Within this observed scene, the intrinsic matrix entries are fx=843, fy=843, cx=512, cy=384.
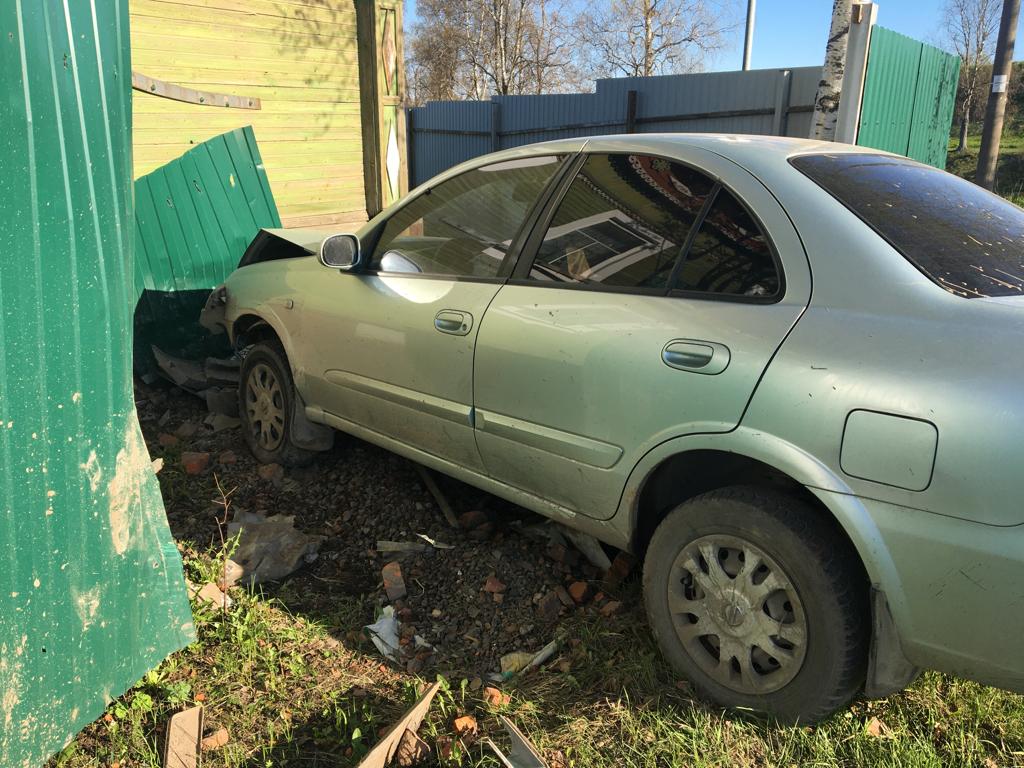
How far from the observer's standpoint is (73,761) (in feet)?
7.93

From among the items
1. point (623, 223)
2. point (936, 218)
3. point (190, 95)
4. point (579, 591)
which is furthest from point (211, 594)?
point (190, 95)

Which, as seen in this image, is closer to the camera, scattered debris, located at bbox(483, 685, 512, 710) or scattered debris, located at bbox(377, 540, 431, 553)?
scattered debris, located at bbox(483, 685, 512, 710)

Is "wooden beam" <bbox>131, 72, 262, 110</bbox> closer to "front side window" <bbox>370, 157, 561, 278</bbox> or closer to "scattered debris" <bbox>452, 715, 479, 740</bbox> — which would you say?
"front side window" <bbox>370, 157, 561, 278</bbox>

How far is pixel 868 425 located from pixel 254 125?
6.55 m

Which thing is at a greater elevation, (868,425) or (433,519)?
(868,425)

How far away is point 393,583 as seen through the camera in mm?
3375

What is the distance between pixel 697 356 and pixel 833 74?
599 cm

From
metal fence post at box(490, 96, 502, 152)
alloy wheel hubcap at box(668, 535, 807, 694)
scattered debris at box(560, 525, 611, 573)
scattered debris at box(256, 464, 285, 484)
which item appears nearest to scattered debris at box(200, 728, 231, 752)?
alloy wheel hubcap at box(668, 535, 807, 694)

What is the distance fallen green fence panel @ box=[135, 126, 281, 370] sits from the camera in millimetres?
5598

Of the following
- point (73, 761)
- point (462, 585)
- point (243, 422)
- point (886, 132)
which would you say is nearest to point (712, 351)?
point (462, 585)

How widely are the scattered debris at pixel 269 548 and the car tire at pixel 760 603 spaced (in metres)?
1.59

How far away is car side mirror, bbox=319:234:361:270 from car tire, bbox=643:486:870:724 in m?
1.86

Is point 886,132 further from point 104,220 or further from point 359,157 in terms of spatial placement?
point 104,220

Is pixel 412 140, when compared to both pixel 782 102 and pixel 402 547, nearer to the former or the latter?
pixel 782 102
